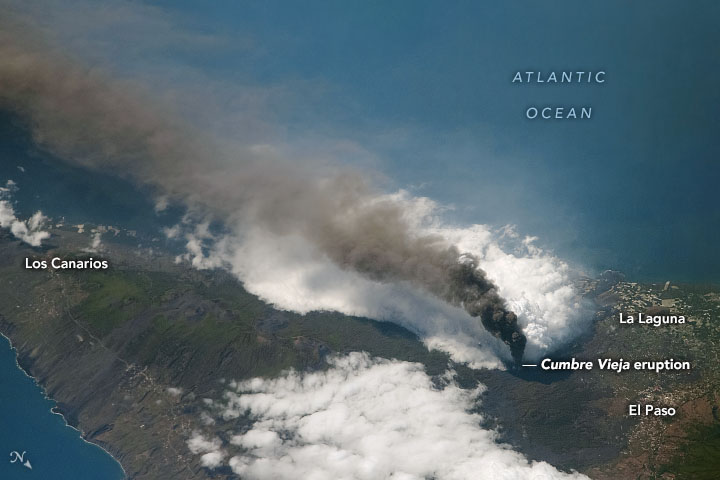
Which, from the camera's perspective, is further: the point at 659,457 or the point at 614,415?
the point at 614,415

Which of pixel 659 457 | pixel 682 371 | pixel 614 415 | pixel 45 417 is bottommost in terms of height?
pixel 45 417

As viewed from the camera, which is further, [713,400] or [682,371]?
[682,371]

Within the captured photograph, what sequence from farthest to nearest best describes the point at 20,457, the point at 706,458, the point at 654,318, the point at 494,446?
1. the point at 494,446
2. the point at 20,457
3. the point at 706,458
4. the point at 654,318

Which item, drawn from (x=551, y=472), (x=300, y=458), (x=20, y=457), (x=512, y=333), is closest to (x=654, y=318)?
(x=512, y=333)

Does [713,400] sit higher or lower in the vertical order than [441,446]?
higher

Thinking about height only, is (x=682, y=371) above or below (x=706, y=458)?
above

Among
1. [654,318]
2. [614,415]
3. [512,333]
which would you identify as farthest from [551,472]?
[654,318]

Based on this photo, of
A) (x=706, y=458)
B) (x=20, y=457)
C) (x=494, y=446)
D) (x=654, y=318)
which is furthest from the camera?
(x=494, y=446)

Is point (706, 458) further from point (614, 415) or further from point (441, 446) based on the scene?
point (441, 446)

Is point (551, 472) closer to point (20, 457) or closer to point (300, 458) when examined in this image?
point (300, 458)
